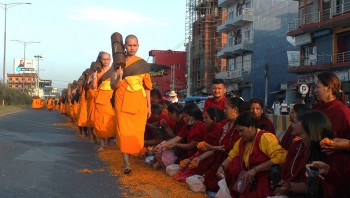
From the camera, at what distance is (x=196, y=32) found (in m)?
61.6

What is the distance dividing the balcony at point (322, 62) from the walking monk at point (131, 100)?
2161cm

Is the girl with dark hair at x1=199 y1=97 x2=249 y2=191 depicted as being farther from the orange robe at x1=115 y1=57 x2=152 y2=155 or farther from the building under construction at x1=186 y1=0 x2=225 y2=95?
the building under construction at x1=186 y1=0 x2=225 y2=95

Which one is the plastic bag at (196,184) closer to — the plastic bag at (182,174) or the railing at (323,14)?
the plastic bag at (182,174)

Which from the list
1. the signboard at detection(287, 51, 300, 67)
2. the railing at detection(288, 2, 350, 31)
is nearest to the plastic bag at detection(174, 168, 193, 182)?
the railing at detection(288, 2, 350, 31)

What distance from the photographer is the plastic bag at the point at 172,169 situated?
7.02 m

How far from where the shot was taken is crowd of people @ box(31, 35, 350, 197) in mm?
3967

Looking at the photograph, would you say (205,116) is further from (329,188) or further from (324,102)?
(329,188)

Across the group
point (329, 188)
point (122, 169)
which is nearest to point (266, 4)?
point (122, 169)

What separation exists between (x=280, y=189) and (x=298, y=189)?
18 centimetres

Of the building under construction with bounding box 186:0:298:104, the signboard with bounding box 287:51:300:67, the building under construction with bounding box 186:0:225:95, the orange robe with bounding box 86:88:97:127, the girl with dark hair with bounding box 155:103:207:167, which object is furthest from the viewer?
the building under construction with bounding box 186:0:225:95

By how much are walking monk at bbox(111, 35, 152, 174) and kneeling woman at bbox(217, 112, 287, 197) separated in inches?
93.8

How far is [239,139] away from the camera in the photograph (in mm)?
5633

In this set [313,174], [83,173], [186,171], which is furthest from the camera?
[83,173]

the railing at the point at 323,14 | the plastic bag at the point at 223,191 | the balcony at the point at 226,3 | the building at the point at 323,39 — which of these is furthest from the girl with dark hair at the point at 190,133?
the balcony at the point at 226,3
